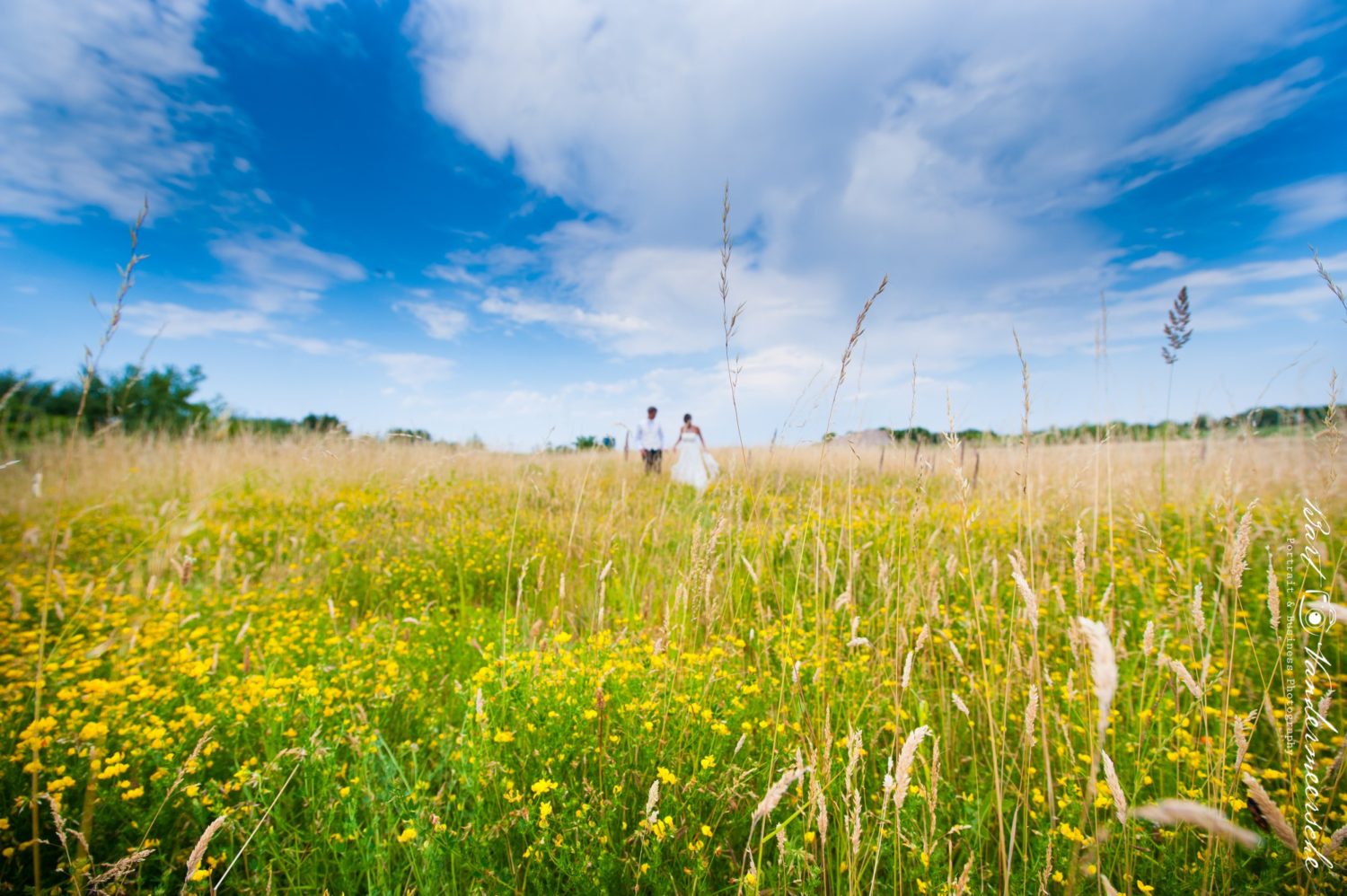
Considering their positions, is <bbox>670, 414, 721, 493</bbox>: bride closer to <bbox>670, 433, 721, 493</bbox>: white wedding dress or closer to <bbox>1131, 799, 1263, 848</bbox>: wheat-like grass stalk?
<bbox>670, 433, 721, 493</bbox>: white wedding dress

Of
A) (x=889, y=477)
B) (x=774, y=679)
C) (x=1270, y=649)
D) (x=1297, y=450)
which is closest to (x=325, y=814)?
(x=774, y=679)

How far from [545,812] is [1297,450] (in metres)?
10.3

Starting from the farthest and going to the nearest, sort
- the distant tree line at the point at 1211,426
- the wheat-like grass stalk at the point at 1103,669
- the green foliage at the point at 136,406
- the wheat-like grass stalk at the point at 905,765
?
1. the green foliage at the point at 136,406
2. the distant tree line at the point at 1211,426
3. the wheat-like grass stalk at the point at 905,765
4. the wheat-like grass stalk at the point at 1103,669

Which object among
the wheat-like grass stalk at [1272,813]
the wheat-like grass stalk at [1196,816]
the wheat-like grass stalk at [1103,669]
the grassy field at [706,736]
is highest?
the wheat-like grass stalk at [1103,669]

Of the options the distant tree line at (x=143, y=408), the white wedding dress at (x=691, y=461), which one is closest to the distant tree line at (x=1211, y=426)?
the white wedding dress at (x=691, y=461)

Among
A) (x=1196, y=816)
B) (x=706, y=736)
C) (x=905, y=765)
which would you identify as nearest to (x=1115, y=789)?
(x=1196, y=816)

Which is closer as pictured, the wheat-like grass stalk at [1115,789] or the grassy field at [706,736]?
the wheat-like grass stalk at [1115,789]

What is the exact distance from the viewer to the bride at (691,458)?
37.3ft

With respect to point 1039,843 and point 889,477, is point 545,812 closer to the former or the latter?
point 1039,843

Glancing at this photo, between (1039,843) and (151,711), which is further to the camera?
(151,711)

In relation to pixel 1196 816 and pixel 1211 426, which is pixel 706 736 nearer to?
pixel 1196 816

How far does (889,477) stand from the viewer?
764cm

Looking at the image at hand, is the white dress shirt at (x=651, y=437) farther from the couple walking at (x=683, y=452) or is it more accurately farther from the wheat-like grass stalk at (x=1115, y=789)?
the wheat-like grass stalk at (x=1115, y=789)

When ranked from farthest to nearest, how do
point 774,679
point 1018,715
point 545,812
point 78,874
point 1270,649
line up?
1. point 1270,649
2. point 774,679
3. point 1018,715
4. point 545,812
5. point 78,874
